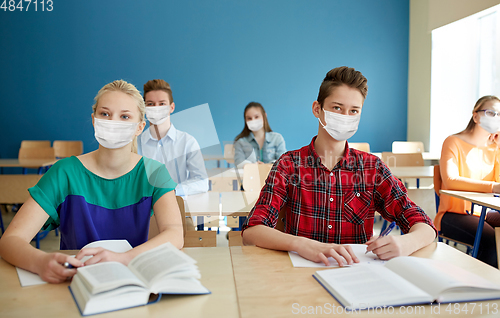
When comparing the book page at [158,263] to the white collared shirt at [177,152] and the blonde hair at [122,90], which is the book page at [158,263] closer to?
the blonde hair at [122,90]

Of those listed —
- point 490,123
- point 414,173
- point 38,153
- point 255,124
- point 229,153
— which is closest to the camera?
point 490,123

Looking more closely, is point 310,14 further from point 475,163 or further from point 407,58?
point 475,163

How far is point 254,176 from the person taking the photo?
2.56 metres

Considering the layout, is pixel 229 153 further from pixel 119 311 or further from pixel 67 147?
pixel 119 311

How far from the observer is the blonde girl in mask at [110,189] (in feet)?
3.92

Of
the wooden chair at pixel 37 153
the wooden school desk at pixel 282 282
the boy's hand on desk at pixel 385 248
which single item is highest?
the wooden chair at pixel 37 153

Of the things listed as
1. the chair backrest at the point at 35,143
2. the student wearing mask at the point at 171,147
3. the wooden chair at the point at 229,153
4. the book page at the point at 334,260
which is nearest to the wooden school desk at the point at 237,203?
the student wearing mask at the point at 171,147

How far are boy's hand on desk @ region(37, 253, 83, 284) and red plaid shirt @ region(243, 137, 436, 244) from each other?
66 cm

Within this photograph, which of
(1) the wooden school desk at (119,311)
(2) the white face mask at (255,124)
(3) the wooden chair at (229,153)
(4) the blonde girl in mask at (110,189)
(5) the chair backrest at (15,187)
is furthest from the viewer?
(3) the wooden chair at (229,153)

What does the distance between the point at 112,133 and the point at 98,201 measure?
0.24 meters

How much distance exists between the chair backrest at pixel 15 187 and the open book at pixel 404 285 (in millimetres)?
2632

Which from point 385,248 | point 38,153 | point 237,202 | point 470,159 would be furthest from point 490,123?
point 38,153

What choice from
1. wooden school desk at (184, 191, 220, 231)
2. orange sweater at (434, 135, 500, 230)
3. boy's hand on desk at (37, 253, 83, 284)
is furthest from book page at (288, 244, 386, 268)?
orange sweater at (434, 135, 500, 230)

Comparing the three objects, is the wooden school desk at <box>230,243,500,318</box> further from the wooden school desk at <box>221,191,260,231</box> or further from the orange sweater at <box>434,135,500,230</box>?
the orange sweater at <box>434,135,500,230</box>
